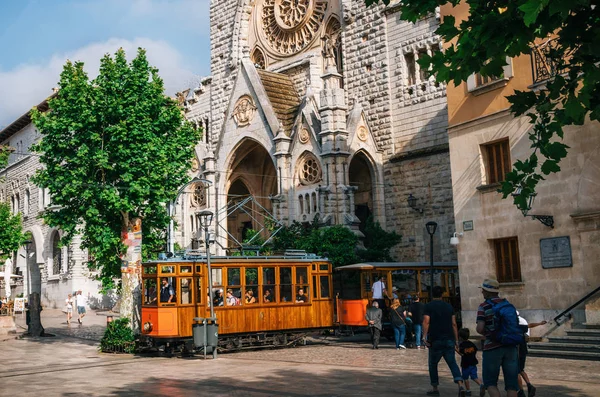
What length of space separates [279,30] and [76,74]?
590 inches

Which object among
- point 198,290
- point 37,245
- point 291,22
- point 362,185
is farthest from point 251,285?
point 37,245

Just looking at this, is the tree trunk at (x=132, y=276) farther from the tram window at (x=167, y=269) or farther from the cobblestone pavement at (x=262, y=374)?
the tram window at (x=167, y=269)

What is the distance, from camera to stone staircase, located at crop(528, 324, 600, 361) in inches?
610

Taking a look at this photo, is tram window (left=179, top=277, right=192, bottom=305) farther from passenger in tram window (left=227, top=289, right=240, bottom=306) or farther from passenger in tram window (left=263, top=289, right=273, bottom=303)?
passenger in tram window (left=263, top=289, right=273, bottom=303)

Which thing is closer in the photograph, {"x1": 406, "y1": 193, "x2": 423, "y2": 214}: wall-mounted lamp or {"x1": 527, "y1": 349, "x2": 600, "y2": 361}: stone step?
{"x1": 527, "y1": 349, "x2": 600, "y2": 361}: stone step

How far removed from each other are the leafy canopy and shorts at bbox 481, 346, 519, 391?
16.4 metres

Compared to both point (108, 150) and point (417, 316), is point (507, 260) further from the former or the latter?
point (108, 150)

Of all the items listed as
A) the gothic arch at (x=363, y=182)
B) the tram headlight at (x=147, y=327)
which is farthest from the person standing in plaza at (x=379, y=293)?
the gothic arch at (x=363, y=182)

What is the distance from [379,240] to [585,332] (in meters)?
12.9

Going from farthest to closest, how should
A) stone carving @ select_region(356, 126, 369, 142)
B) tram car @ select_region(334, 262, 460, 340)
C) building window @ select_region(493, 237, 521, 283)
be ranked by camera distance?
1. stone carving @ select_region(356, 126, 369, 142)
2. tram car @ select_region(334, 262, 460, 340)
3. building window @ select_region(493, 237, 521, 283)

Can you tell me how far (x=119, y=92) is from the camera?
23.7 metres

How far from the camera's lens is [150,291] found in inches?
779

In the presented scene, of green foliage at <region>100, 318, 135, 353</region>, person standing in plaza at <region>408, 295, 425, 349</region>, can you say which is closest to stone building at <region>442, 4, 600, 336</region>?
person standing in plaza at <region>408, 295, 425, 349</region>

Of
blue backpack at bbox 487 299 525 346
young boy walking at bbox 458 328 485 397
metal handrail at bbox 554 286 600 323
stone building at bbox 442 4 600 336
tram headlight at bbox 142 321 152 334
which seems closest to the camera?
blue backpack at bbox 487 299 525 346
